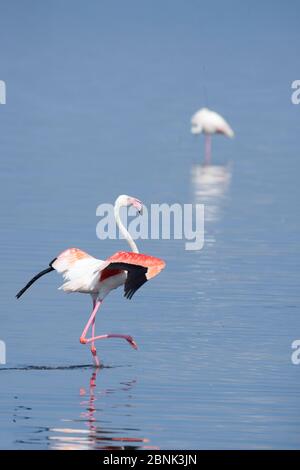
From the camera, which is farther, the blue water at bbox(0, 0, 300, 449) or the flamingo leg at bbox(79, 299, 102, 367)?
the flamingo leg at bbox(79, 299, 102, 367)

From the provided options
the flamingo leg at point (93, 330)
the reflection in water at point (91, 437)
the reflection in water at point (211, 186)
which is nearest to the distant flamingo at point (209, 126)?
the reflection in water at point (211, 186)

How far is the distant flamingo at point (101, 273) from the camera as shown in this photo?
12867mm

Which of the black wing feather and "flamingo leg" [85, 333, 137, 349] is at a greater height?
the black wing feather

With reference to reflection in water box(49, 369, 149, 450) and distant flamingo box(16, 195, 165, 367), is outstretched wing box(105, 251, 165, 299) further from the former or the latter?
reflection in water box(49, 369, 149, 450)

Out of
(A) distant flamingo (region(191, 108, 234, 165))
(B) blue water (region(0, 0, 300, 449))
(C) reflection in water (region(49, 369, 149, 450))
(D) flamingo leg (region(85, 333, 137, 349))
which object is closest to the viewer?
(C) reflection in water (region(49, 369, 149, 450))

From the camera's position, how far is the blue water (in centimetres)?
1087

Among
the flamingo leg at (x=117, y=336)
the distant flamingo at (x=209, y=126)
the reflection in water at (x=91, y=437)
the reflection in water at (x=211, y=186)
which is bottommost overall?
the reflection in water at (x=91, y=437)

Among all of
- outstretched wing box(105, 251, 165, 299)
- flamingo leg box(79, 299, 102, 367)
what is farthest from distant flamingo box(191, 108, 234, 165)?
outstretched wing box(105, 251, 165, 299)

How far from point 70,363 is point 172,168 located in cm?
1560

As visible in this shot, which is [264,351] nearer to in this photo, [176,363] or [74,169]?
[176,363]

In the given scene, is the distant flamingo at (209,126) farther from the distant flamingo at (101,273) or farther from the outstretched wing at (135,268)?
the outstretched wing at (135,268)

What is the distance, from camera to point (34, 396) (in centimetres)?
1134

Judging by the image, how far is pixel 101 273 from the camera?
523 inches
